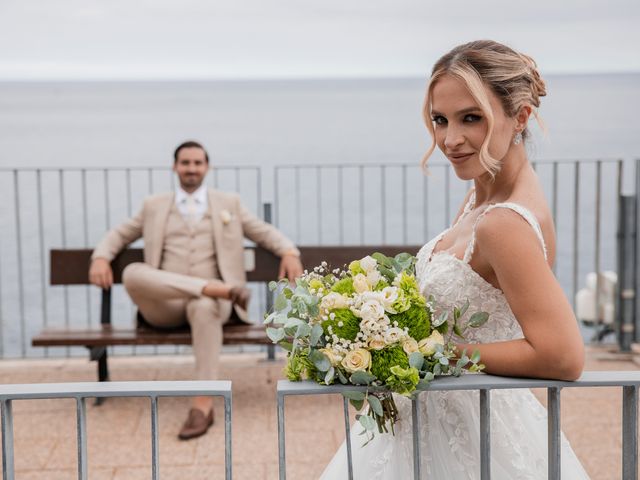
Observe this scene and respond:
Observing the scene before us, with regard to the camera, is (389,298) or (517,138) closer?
(389,298)

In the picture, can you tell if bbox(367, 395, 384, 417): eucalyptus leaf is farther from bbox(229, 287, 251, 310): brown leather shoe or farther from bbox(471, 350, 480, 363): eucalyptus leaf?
bbox(229, 287, 251, 310): brown leather shoe

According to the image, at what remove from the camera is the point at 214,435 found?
211 inches

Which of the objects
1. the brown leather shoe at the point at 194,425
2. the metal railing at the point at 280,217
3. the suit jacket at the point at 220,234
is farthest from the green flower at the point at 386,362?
the metal railing at the point at 280,217

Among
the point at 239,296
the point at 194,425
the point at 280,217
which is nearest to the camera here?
the point at 194,425

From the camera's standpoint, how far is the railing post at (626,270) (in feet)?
23.3

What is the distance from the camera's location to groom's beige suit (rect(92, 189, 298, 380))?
19.3 ft

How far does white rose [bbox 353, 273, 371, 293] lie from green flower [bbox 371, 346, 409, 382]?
18 cm

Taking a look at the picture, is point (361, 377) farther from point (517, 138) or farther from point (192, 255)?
point (192, 255)

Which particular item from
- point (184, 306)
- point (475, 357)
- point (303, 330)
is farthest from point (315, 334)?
point (184, 306)

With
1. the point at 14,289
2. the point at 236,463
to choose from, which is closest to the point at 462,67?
the point at 236,463

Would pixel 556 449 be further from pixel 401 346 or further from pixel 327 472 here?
pixel 327 472

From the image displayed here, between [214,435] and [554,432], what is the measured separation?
3.51 m

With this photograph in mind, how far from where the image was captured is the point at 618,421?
5523 millimetres

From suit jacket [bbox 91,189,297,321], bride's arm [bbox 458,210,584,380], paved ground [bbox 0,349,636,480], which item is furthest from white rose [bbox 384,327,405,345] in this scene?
suit jacket [bbox 91,189,297,321]
